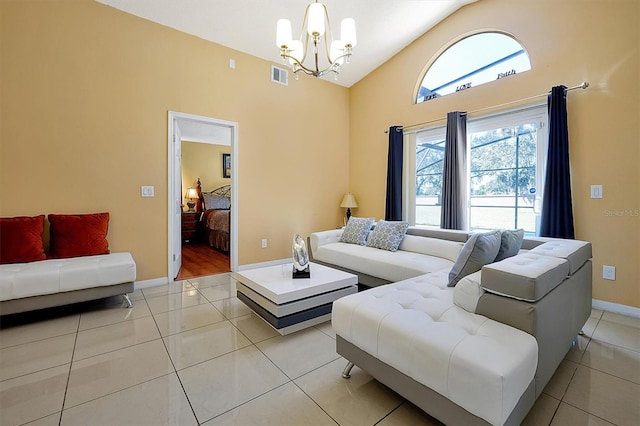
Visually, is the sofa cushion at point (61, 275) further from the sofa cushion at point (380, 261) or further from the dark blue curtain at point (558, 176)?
the dark blue curtain at point (558, 176)

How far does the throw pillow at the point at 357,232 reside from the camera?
12.3 feet

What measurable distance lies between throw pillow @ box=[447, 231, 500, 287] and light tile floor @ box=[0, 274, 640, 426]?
76 cm

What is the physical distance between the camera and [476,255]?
1872 millimetres

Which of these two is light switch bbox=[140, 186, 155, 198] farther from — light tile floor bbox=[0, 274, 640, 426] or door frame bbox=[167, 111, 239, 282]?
light tile floor bbox=[0, 274, 640, 426]

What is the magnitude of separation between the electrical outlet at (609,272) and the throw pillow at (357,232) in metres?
2.41

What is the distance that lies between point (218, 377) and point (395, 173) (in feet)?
12.3

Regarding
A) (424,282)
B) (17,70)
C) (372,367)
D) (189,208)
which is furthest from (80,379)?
(189,208)

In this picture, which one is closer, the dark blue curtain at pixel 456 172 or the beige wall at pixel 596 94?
the beige wall at pixel 596 94

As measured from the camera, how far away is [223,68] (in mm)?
3889

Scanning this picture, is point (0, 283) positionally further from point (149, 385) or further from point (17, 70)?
point (17, 70)

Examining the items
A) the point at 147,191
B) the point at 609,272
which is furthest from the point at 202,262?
the point at 609,272

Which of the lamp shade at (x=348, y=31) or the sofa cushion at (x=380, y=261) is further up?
the lamp shade at (x=348, y=31)

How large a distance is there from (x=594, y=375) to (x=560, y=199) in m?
1.81

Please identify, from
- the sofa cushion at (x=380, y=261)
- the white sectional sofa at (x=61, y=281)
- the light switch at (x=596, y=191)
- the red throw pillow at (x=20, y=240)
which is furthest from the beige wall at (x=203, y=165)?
the light switch at (x=596, y=191)
